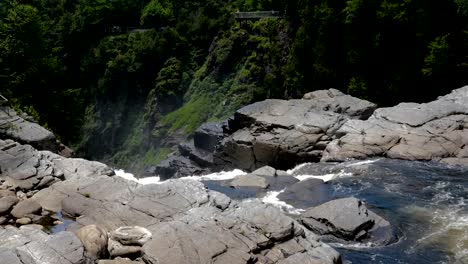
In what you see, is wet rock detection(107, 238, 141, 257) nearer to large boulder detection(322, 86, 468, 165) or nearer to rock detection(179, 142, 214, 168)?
large boulder detection(322, 86, 468, 165)

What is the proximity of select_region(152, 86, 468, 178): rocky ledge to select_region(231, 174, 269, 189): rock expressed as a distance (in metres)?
6.16

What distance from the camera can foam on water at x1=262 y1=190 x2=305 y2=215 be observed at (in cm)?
Answer: 2320

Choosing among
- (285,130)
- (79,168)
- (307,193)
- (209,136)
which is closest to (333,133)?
Answer: (285,130)

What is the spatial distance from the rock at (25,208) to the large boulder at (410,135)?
1826cm

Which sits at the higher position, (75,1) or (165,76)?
(75,1)

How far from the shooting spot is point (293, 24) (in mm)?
63688

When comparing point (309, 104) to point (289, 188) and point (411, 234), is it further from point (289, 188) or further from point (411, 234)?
point (411, 234)

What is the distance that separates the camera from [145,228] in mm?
17344

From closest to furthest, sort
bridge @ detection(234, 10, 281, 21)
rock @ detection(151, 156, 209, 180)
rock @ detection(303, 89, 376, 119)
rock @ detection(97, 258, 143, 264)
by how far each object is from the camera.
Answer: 1. rock @ detection(97, 258, 143, 264)
2. rock @ detection(303, 89, 376, 119)
3. rock @ detection(151, 156, 209, 180)
4. bridge @ detection(234, 10, 281, 21)

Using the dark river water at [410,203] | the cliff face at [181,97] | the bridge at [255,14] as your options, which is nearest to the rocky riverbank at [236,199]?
the dark river water at [410,203]

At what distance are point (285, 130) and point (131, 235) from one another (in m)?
20.5

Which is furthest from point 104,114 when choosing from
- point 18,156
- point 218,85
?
point 18,156

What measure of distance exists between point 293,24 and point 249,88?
37.2ft

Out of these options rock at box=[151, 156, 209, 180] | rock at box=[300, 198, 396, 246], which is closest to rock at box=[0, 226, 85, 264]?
rock at box=[300, 198, 396, 246]
